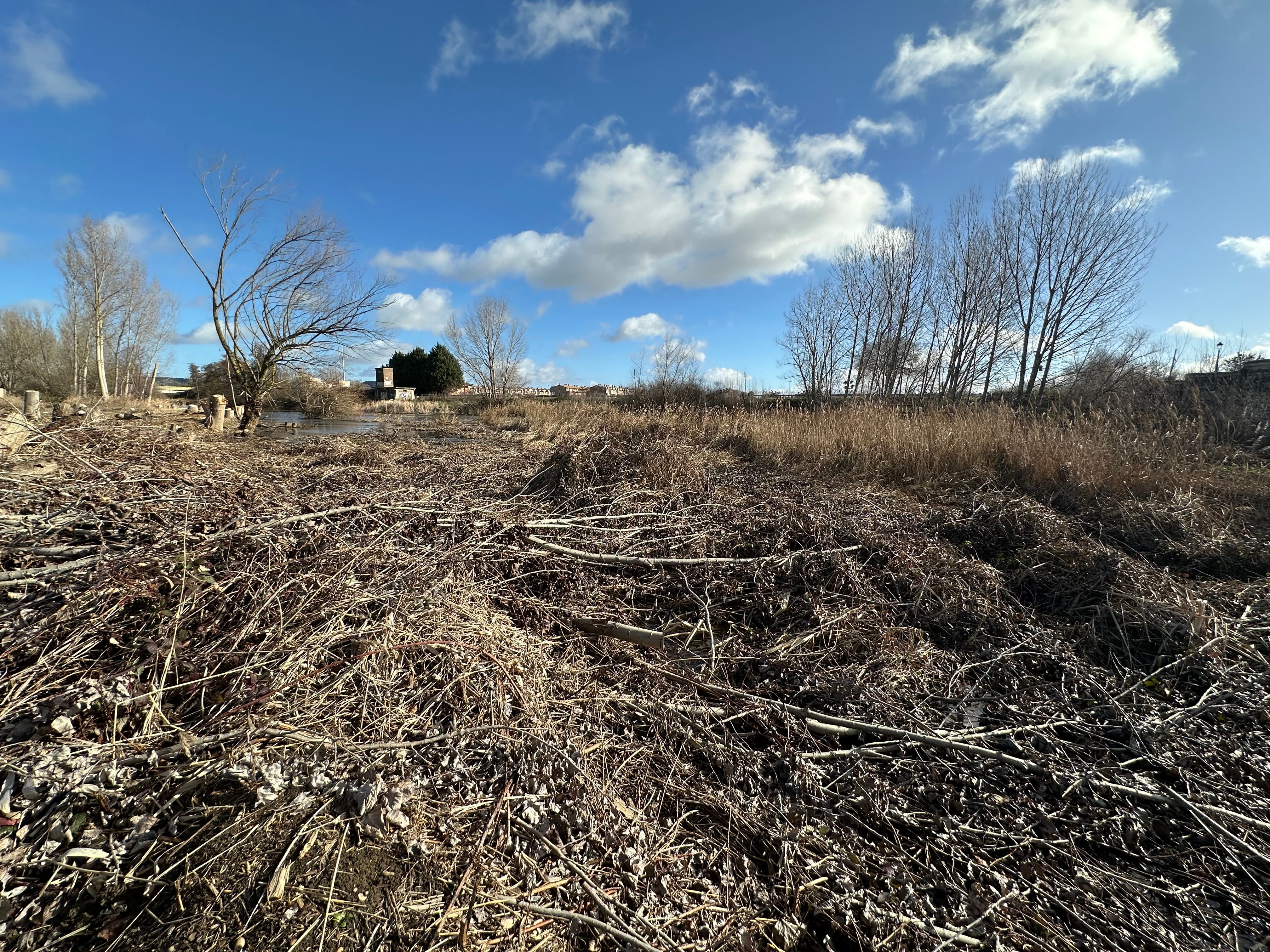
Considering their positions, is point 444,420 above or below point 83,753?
above

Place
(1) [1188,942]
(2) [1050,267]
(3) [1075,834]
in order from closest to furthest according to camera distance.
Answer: (1) [1188,942] → (3) [1075,834] → (2) [1050,267]

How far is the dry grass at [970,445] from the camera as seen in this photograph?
5.31 meters

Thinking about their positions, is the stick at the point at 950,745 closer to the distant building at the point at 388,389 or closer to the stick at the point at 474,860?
the stick at the point at 474,860

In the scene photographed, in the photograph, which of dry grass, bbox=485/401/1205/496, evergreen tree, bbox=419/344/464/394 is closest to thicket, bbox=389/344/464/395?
evergreen tree, bbox=419/344/464/394

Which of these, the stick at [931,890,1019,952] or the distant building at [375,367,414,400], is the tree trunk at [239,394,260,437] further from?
the distant building at [375,367,414,400]

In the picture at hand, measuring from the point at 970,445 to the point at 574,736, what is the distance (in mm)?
6933

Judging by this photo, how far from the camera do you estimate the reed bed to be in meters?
1.26

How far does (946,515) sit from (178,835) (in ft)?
17.2

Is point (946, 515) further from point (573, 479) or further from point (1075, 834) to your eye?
point (573, 479)

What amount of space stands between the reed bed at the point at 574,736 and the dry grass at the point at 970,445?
7.04 ft

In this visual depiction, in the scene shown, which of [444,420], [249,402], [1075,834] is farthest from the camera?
[444,420]

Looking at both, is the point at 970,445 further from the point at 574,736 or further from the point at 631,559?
the point at 574,736

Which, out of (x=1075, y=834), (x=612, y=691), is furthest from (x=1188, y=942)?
(x=612, y=691)

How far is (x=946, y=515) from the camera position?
4461mm
